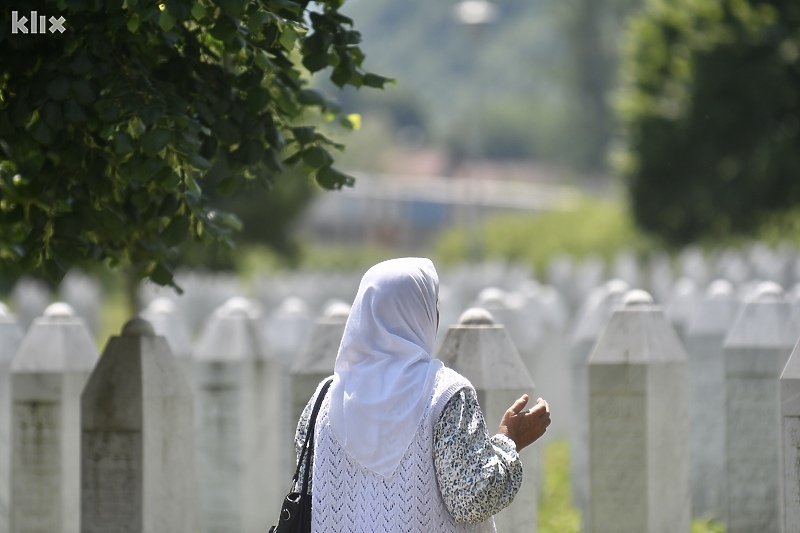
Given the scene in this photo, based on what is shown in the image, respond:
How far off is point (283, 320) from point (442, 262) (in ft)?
113

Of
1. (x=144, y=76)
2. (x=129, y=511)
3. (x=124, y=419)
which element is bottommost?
(x=129, y=511)

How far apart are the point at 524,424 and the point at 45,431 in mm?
3842

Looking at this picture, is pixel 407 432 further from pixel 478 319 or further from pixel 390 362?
pixel 478 319

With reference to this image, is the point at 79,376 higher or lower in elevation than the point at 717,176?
lower

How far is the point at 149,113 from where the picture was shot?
5.46 metres

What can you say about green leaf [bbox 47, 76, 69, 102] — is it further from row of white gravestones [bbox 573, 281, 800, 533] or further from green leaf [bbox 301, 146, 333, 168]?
row of white gravestones [bbox 573, 281, 800, 533]

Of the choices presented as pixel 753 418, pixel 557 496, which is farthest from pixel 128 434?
pixel 557 496

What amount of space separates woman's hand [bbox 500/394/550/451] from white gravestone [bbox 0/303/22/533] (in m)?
4.87

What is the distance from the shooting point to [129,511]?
258 inches

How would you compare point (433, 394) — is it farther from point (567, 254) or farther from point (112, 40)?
point (567, 254)

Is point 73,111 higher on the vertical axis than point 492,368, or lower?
higher

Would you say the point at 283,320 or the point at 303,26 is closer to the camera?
the point at 303,26

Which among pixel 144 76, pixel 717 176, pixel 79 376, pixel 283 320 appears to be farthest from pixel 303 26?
pixel 717 176
